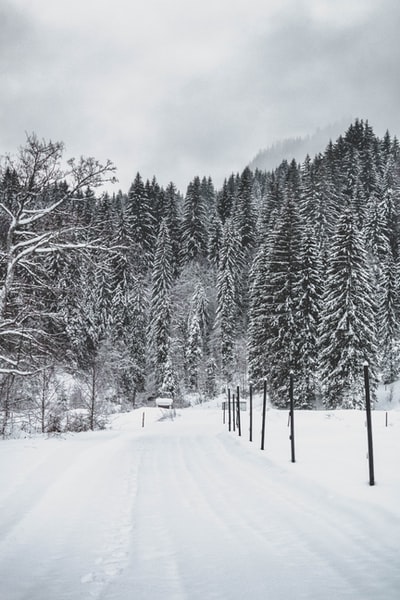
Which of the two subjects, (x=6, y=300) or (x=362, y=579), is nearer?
(x=362, y=579)

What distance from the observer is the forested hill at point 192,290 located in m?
12.2

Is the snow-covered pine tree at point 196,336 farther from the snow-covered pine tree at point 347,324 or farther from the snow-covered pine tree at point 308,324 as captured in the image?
the snow-covered pine tree at point 347,324

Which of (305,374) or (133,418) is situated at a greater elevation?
(305,374)

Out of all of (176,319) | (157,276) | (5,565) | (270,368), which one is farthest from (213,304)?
(5,565)

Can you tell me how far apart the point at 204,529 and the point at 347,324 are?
26856 mm

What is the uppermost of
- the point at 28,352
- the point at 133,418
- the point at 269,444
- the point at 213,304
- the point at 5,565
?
the point at 213,304

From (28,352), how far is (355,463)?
8.76 m

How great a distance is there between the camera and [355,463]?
7934 millimetres

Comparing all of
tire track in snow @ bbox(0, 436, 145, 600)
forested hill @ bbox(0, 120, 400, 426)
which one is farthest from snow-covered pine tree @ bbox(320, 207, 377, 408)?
tire track in snow @ bbox(0, 436, 145, 600)

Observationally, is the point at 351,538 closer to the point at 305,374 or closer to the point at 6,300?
the point at 6,300

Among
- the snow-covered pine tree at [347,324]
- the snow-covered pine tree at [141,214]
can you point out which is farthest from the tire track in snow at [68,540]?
the snow-covered pine tree at [141,214]

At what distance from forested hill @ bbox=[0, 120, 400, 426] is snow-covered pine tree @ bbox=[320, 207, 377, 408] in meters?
0.11

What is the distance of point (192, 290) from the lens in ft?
221

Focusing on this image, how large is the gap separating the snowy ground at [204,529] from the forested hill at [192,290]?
15.9 feet
